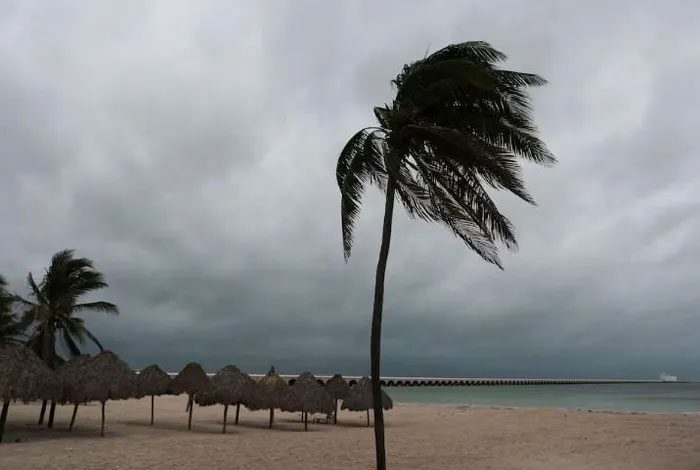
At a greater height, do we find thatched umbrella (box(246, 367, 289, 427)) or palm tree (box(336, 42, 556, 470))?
palm tree (box(336, 42, 556, 470))

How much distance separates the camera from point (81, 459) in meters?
13.7

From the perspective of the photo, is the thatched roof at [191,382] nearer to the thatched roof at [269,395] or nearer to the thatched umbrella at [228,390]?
the thatched umbrella at [228,390]

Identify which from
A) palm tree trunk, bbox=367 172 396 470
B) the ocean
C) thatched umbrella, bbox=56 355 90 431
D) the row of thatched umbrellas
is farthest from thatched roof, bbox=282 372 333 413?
the ocean

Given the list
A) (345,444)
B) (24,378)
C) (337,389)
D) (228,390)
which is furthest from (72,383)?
(337,389)

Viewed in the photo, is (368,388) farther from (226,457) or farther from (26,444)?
(26,444)

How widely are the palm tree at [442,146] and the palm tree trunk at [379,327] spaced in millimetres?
16

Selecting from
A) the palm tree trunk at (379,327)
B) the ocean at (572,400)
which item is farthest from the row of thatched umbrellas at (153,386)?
the ocean at (572,400)

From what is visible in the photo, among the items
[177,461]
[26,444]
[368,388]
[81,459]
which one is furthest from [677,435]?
[26,444]

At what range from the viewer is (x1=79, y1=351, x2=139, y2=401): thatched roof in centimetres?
1836

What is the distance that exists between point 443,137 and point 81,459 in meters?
10.8

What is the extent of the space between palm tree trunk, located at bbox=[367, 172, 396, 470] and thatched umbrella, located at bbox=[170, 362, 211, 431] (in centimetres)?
1391

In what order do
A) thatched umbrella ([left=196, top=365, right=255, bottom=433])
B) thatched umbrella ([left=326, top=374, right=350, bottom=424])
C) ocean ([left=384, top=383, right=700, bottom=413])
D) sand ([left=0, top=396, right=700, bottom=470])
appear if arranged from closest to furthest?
1. sand ([left=0, top=396, right=700, bottom=470])
2. thatched umbrella ([left=196, top=365, right=255, bottom=433])
3. thatched umbrella ([left=326, top=374, right=350, bottom=424])
4. ocean ([left=384, top=383, right=700, bottom=413])

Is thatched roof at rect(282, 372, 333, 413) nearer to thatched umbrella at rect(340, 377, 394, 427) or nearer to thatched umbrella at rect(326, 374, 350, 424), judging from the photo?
thatched umbrella at rect(340, 377, 394, 427)

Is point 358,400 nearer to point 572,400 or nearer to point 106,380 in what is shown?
point 106,380
